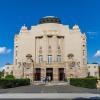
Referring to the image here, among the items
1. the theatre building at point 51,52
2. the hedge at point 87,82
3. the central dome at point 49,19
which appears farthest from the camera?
the central dome at point 49,19

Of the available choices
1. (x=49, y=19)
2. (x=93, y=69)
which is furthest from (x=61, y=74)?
(x=93, y=69)

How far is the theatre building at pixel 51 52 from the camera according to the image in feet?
289

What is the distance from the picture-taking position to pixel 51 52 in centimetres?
9125

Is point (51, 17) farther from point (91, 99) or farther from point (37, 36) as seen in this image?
point (91, 99)

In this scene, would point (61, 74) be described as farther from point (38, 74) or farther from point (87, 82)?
point (87, 82)

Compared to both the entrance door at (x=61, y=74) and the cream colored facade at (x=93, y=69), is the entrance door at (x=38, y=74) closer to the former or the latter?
the entrance door at (x=61, y=74)

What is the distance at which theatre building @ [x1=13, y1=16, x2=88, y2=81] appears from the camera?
289 ft

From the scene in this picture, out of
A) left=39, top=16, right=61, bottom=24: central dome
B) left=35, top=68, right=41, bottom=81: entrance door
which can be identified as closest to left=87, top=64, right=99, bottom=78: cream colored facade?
left=39, top=16, right=61, bottom=24: central dome

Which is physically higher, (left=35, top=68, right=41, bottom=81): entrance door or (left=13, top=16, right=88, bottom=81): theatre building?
(left=13, top=16, right=88, bottom=81): theatre building

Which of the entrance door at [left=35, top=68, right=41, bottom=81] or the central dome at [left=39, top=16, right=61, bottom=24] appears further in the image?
the central dome at [left=39, top=16, right=61, bottom=24]

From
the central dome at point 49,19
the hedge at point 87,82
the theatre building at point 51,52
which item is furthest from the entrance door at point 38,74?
the hedge at point 87,82

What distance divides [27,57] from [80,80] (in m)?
39.9

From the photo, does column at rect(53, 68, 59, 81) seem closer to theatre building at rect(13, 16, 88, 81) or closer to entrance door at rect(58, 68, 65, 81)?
theatre building at rect(13, 16, 88, 81)

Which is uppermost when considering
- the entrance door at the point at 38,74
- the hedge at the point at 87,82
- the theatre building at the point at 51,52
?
the theatre building at the point at 51,52
